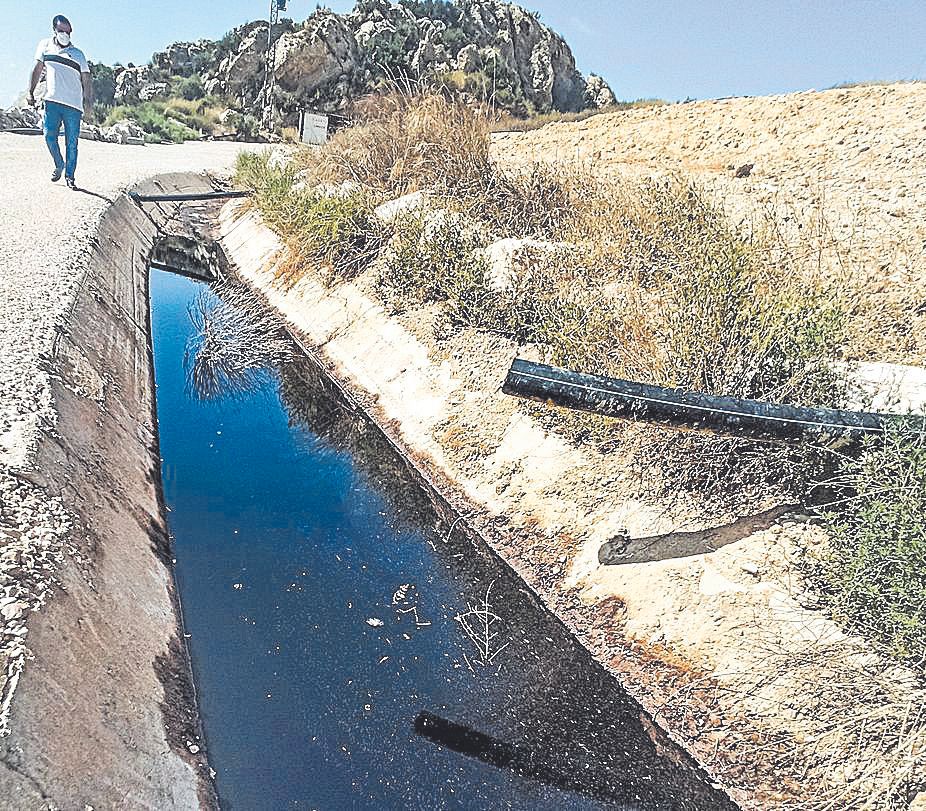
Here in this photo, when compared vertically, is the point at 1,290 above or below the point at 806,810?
above

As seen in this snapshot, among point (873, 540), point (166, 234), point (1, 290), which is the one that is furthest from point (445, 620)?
point (166, 234)

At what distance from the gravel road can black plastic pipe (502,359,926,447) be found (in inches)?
110

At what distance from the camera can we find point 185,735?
3256mm

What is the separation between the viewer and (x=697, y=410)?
3.80 meters

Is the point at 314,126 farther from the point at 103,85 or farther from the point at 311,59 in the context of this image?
the point at 103,85

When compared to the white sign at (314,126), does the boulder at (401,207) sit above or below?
below

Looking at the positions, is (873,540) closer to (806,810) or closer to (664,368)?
(806,810)

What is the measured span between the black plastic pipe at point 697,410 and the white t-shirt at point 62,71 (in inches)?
Answer: 327

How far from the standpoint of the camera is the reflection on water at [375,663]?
132 inches

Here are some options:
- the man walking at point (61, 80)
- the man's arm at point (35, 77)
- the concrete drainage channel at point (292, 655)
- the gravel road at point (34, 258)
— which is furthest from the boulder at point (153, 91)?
the concrete drainage channel at point (292, 655)

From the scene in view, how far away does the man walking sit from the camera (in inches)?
351

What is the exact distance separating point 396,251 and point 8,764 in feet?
20.1

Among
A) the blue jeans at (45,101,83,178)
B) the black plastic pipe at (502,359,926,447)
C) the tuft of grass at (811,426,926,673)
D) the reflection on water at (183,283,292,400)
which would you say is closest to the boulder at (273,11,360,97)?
the blue jeans at (45,101,83,178)

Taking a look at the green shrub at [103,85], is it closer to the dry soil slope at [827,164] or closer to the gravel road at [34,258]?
the gravel road at [34,258]
